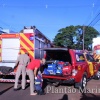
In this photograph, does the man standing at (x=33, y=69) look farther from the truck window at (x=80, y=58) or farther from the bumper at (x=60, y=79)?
the truck window at (x=80, y=58)

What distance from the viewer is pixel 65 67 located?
10.2 m

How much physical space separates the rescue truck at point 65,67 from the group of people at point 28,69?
918mm

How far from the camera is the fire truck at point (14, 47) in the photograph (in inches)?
428

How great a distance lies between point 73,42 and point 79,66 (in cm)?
4723

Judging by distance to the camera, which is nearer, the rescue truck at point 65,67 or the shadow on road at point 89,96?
the shadow on road at point 89,96

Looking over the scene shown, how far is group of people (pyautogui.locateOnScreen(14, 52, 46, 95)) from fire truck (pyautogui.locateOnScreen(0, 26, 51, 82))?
577 mm

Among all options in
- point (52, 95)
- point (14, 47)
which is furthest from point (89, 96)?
point (14, 47)

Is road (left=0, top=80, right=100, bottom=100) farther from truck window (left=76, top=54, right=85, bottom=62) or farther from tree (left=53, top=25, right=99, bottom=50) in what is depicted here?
tree (left=53, top=25, right=99, bottom=50)

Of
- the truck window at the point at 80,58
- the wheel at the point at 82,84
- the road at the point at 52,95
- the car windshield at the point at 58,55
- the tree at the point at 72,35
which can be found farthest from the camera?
the tree at the point at 72,35

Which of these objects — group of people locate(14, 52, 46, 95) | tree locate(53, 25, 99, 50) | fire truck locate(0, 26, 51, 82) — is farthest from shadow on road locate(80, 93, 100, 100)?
tree locate(53, 25, 99, 50)

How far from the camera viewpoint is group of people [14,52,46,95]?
30.0ft

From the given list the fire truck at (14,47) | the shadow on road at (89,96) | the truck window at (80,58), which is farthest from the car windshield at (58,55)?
the shadow on road at (89,96)

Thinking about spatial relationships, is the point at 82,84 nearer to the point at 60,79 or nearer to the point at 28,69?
the point at 60,79

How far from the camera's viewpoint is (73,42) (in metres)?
57.2
